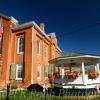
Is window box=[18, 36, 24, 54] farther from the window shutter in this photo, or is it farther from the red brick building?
the window shutter

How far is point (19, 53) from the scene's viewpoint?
2625 cm

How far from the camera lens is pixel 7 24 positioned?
27016mm

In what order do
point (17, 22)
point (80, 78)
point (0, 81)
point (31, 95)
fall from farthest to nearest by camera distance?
point (17, 22) → point (0, 81) → point (80, 78) → point (31, 95)

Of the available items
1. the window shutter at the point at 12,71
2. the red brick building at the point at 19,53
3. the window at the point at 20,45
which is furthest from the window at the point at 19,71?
the window at the point at 20,45

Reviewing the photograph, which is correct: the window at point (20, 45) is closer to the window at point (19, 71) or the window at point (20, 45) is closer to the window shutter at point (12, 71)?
the window at point (19, 71)

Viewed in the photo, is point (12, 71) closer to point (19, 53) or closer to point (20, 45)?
point (19, 53)

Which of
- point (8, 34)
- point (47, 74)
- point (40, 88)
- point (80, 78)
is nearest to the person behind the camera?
point (80, 78)

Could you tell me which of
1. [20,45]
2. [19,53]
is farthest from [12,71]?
[20,45]

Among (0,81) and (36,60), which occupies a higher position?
(36,60)

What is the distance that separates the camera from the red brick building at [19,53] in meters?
24.9

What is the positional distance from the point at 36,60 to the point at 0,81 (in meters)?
5.80

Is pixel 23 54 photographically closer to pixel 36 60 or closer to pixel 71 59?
pixel 36 60

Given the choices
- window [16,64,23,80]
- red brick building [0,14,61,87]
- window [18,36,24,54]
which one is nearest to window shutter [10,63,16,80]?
red brick building [0,14,61,87]

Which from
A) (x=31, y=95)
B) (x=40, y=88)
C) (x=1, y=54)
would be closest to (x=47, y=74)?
(x=1, y=54)
